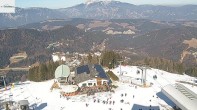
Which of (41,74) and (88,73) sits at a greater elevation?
(88,73)

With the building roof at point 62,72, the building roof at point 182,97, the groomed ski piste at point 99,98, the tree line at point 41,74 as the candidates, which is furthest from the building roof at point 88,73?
the building roof at point 182,97

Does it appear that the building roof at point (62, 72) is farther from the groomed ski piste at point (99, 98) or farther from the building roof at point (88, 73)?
the groomed ski piste at point (99, 98)

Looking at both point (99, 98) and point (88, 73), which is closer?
point (99, 98)

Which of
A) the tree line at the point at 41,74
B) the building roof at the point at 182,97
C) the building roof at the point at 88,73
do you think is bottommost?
the tree line at the point at 41,74

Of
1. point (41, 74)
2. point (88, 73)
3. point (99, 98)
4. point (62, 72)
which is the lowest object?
point (41, 74)

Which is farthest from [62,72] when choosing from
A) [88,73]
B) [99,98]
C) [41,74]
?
[41,74]

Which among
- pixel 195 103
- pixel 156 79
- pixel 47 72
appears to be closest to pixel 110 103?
pixel 195 103

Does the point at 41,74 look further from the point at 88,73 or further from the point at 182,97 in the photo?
the point at 182,97
